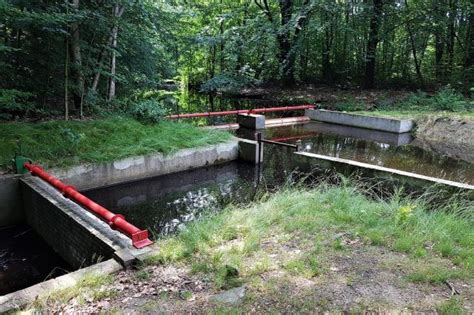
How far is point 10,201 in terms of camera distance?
537cm

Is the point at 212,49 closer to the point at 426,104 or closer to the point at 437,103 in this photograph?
the point at 426,104

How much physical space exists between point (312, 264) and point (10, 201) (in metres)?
4.57

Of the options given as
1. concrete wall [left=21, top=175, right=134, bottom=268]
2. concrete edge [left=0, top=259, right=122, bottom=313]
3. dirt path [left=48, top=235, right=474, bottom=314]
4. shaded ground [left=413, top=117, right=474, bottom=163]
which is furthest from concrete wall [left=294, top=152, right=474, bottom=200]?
concrete edge [left=0, top=259, right=122, bottom=313]

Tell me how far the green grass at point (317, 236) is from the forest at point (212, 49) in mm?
3703

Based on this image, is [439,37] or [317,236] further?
[439,37]

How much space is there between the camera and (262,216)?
3979 mm

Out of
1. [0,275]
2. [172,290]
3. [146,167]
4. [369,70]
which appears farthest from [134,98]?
[369,70]

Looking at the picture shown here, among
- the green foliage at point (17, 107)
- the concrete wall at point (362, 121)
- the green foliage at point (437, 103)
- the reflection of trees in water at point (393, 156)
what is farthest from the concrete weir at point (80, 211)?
the green foliage at point (437, 103)

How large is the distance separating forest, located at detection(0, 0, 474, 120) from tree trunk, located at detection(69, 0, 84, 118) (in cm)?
2

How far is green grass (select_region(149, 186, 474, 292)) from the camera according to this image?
3023 mm

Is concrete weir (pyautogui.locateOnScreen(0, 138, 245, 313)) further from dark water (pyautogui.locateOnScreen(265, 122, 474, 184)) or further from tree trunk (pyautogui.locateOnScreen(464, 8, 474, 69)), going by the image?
tree trunk (pyautogui.locateOnScreen(464, 8, 474, 69))

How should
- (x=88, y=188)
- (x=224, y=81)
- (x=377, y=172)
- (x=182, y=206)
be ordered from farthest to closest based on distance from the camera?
(x=224, y=81), (x=88, y=188), (x=377, y=172), (x=182, y=206)

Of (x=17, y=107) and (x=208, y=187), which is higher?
(x=17, y=107)

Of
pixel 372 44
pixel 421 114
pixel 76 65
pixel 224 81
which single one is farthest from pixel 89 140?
pixel 372 44
